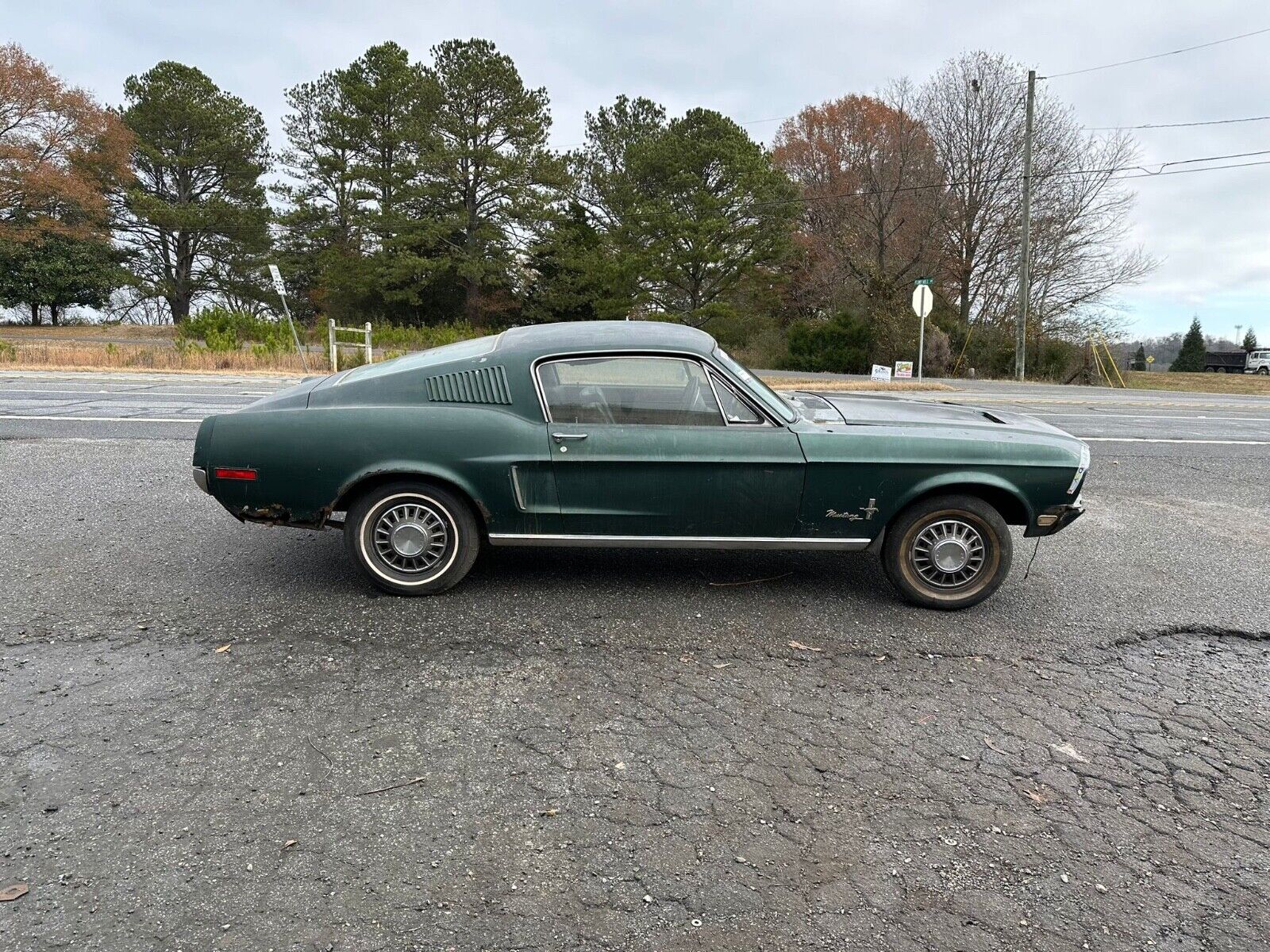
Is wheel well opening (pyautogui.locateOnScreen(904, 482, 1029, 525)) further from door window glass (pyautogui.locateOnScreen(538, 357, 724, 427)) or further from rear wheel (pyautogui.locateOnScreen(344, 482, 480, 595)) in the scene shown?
rear wheel (pyautogui.locateOnScreen(344, 482, 480, 595))

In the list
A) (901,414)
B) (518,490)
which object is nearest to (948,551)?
(901,414)

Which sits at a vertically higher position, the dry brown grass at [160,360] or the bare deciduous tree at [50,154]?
the bare deciduous tree at [50,154]

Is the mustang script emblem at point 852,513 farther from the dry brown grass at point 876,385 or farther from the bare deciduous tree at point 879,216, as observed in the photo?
the bare deciduous tree at point 879,216

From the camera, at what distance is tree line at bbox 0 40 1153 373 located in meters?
32.9

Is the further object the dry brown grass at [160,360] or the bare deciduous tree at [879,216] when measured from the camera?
the bare deciduous tree at [879,216]

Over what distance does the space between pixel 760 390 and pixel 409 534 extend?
1.93 m

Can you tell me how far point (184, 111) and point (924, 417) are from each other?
2048 inches

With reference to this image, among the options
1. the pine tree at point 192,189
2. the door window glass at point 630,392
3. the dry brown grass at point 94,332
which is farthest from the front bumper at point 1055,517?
the pine tree at point 192,189

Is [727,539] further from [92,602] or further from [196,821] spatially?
[92,602]

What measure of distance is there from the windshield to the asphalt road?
0.97 meters

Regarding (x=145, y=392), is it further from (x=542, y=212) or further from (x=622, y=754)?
(x=542, y=212)

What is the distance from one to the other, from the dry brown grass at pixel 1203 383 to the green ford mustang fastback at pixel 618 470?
1082 inches

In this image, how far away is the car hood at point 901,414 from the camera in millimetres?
4742

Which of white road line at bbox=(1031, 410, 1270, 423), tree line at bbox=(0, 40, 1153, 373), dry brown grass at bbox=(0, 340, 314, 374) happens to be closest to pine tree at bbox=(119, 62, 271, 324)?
tree line at bbox=(0, 40, 1153, 373)
